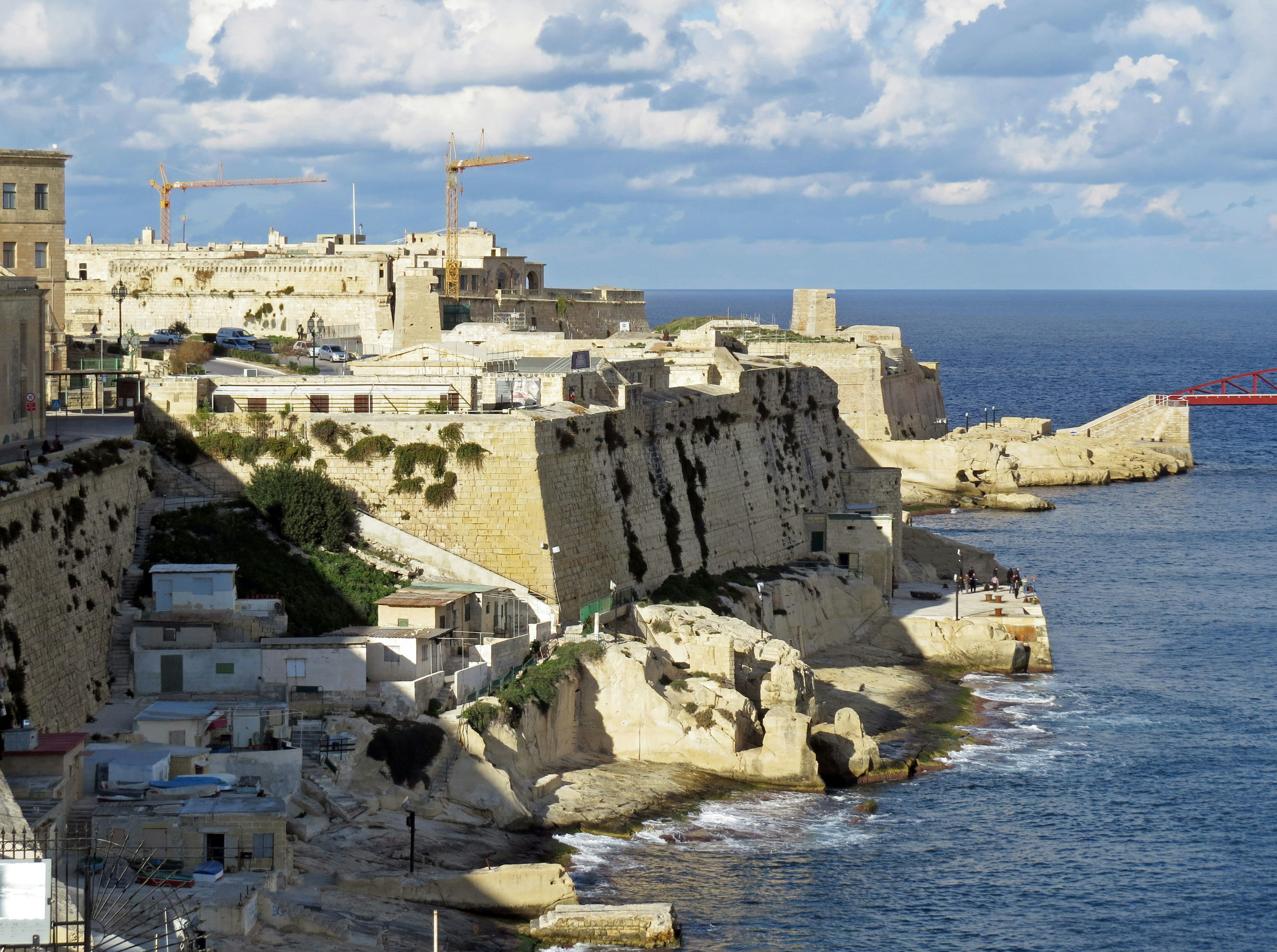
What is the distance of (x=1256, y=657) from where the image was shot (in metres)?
48.1

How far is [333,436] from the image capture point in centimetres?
3841

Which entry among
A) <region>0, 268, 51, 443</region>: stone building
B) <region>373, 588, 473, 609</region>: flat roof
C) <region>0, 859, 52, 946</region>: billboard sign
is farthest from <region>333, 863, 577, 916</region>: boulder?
<region>0, 268, 51, 443</region>: stone building

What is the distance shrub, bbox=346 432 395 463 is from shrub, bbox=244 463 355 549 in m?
0.71

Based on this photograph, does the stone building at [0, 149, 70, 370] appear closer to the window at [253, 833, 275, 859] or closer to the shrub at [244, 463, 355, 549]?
the shrub at [244, 463, 355, 549]

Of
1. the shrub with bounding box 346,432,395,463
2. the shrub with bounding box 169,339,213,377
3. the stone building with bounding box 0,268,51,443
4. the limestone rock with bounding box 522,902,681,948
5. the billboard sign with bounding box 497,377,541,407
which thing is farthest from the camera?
the shrub with bounding box 169,339,213,377

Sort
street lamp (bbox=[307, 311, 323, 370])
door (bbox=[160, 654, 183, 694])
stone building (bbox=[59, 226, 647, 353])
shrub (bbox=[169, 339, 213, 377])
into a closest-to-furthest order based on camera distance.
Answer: door (bbox=[160, 654, 183, 694]) → shrub (bbox=[169, 339, 213, 377]) → street lamp (bbox=[307, 311, 323, 370]) → stone building (bbox=[59, 226, 647, 353])

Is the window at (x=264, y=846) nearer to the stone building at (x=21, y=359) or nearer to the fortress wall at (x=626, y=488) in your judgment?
the stone building at (x=21, y=359)

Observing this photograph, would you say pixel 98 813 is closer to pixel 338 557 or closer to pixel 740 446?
pixel 338 557

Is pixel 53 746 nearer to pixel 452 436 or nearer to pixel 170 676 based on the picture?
pixel 170 676

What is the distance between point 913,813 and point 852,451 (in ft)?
139

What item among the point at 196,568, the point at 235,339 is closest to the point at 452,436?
the point at 196,568

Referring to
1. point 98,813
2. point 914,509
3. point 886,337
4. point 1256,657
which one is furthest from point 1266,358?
point 98,813

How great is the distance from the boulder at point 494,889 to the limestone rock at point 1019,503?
51.1m

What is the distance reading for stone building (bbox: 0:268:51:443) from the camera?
3441 centimetres
